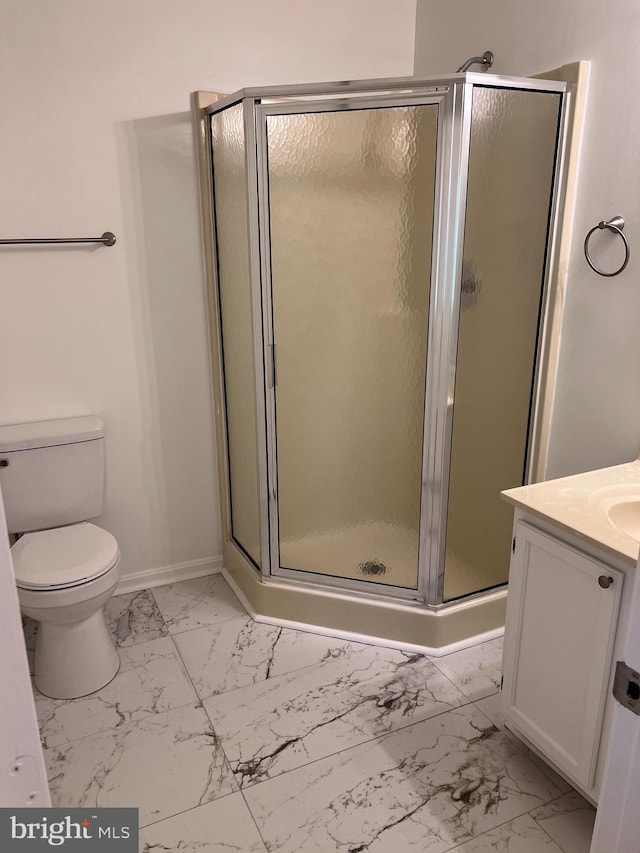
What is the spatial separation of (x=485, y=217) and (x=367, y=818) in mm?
1768

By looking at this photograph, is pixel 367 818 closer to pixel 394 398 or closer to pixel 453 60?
pixel 394 398

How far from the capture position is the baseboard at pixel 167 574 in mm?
2709

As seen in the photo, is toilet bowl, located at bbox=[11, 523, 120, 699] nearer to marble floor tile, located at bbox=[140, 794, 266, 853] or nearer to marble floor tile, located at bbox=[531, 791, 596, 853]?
marble floor tile, located at bbox=[140, 794, 266, 853]

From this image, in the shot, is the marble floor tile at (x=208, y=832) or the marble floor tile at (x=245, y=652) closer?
the marble floor tile at (x=208, y=832)

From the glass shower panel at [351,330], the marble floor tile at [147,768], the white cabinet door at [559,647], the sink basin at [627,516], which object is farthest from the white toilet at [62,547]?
the sink basin at [627,516]

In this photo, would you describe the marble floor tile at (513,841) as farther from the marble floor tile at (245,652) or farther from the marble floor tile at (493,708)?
the marble floor tile at (245,652)

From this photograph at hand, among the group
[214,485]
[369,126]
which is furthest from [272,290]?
[214,485]

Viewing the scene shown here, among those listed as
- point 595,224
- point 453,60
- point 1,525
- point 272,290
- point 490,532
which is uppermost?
point 453,60

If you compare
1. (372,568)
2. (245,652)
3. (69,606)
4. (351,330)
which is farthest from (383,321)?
(69,606)

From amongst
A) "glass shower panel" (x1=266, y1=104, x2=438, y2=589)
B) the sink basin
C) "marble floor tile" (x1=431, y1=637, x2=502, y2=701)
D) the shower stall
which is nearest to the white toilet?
the shower stall

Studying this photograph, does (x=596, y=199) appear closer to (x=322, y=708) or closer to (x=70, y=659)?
(x=322, y=708)

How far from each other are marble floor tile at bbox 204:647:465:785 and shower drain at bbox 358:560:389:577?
0.94 ft

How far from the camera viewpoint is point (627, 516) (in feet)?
5.41

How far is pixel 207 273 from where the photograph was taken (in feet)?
8.30
